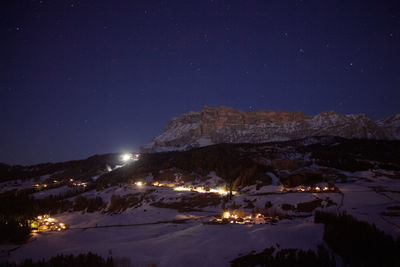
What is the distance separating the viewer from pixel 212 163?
45719 mm

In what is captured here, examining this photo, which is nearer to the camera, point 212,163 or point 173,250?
point 173,250

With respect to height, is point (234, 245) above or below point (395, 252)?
below

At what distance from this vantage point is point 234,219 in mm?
9906

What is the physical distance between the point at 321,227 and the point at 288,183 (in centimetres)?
1676

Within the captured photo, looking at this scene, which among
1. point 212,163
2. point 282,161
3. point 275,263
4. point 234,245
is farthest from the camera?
point 212,163

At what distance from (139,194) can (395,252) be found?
2924cm

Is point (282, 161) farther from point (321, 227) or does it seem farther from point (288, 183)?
point (321, 227)

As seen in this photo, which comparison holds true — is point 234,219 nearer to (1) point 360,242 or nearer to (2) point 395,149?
A: (1) point 360,242

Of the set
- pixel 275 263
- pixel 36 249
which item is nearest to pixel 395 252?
pixel 275 263

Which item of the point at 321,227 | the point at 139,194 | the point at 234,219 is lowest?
the point at 139,194

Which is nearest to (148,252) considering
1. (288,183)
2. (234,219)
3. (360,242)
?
(234,219)

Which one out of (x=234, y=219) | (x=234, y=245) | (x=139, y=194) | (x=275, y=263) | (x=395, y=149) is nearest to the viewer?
(x=275, y=263)

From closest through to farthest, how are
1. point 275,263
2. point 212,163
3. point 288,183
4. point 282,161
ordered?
point 275,263 < point 288,183 < point 282,161 < point 212,163

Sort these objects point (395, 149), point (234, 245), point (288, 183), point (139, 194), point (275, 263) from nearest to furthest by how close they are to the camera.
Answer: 1. point (275, 263)
2. point (234, 245)
3. point (288, 183)
4. point (139, 194)
5. point (395, 149)
